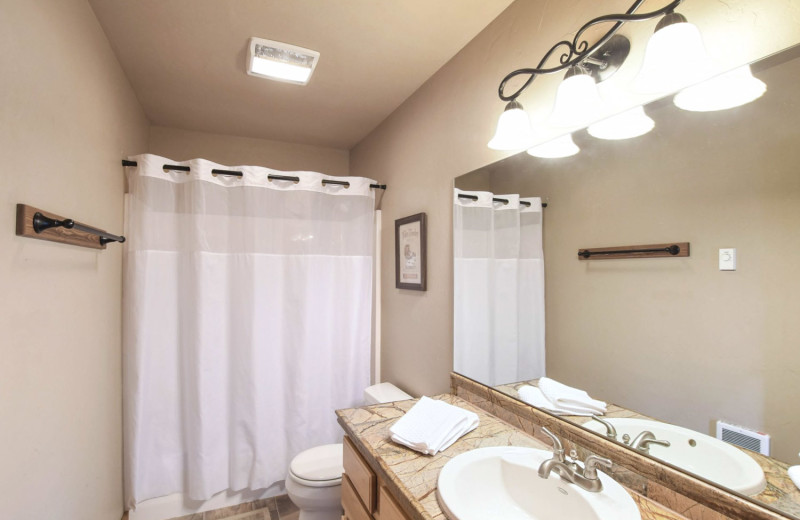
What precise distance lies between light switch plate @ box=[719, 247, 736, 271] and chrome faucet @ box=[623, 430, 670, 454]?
45 cm

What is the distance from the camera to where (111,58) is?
5.59 ft

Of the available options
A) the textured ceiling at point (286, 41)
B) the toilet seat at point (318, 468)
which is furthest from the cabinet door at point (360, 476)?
the textured ceiling at point (286, 41)

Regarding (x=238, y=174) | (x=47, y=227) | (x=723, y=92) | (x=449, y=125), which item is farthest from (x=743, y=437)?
(x=238, y=174)

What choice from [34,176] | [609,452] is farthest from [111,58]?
[609,452]

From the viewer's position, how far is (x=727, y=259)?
0.83 metres

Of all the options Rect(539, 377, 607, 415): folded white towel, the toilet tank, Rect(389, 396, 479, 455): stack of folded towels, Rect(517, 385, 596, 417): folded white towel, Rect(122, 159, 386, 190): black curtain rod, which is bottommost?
the toilet tank

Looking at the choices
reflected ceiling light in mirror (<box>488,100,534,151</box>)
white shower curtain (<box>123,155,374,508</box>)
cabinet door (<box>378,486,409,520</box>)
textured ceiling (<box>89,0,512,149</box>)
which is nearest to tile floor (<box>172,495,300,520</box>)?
white shower curtain (<box>123,155,374,508</box>)

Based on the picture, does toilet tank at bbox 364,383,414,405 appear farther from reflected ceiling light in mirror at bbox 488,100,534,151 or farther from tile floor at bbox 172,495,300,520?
reflected ceiling light in mirror at bbox 488,100,534,151

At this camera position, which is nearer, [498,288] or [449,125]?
[498,288]

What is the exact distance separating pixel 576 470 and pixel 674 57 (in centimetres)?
101

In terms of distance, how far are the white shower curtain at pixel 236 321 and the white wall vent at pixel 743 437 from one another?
195cm

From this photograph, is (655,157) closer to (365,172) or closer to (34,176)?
(34,176)

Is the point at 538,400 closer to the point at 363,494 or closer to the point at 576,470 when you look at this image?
the point at 576,470

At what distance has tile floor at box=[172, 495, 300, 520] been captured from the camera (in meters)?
2.16
